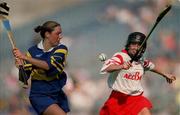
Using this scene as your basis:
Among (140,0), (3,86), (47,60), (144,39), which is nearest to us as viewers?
(47,60)

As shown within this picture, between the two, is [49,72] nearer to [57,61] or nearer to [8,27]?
[57,61]

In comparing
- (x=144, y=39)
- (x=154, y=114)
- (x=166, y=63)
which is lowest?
(x=154, y=114)

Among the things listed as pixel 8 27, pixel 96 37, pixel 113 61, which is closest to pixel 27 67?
pixel 8 27

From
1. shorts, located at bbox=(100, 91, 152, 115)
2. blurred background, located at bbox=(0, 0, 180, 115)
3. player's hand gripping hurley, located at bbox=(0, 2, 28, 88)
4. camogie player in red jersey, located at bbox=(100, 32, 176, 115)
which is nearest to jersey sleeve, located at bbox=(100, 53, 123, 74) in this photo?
camogie player in red jersey, located at bbox=(100, 32, 176, 115)

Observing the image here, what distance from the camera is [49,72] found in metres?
7.49

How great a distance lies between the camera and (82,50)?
12117 millimetres

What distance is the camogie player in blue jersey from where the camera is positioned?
24.6 feet

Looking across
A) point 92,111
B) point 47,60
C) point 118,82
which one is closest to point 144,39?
point 118,82

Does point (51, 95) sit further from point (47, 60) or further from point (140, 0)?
point (140, 0)

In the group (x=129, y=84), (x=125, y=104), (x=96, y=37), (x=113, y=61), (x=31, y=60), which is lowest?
(x=96, y=37)

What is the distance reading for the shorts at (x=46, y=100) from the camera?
761cm

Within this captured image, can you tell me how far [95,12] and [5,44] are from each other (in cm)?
164

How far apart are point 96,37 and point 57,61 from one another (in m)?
4.67

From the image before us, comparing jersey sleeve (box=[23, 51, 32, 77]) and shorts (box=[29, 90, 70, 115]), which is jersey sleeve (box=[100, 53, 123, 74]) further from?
jersey sleeve (box=[23, 51, 32, 77])
